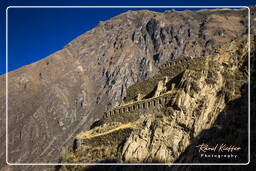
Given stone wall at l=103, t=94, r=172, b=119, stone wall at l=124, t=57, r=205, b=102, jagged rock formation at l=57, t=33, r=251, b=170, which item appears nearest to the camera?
jagged rock formation at l=57, t=33, r=251, b=170

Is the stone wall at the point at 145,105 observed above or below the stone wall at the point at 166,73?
below

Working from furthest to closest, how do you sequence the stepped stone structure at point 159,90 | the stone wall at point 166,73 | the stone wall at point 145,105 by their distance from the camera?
the stone wall at point 166,73 < the stepped stone structure at point 159,90 < the stone wall at point 145,105

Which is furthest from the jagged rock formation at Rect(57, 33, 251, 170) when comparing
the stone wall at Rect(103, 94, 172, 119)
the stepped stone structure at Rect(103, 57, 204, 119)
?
the stepped stone structure at Rect(103, 57, 204, 119)

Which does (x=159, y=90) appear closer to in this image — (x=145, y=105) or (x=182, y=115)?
(x=145, y=105)

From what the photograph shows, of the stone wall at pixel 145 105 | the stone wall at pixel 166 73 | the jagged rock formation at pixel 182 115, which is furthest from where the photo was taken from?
the stone wall at pixel 166 73

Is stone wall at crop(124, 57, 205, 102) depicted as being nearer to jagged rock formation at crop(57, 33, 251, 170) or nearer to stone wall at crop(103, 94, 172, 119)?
jagged rock formation at crop(57, 33, 251, 170)

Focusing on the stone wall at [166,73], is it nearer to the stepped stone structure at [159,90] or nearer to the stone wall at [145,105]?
the stepped stone structure at [159,90]

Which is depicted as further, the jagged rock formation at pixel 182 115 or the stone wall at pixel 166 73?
the stone wall at pixel 166 73

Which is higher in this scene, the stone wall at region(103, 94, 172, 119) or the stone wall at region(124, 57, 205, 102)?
the stone wall at region(124, 57, 205, 102)

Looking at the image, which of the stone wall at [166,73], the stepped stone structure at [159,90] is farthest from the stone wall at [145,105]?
the stone wall at [166,73]
